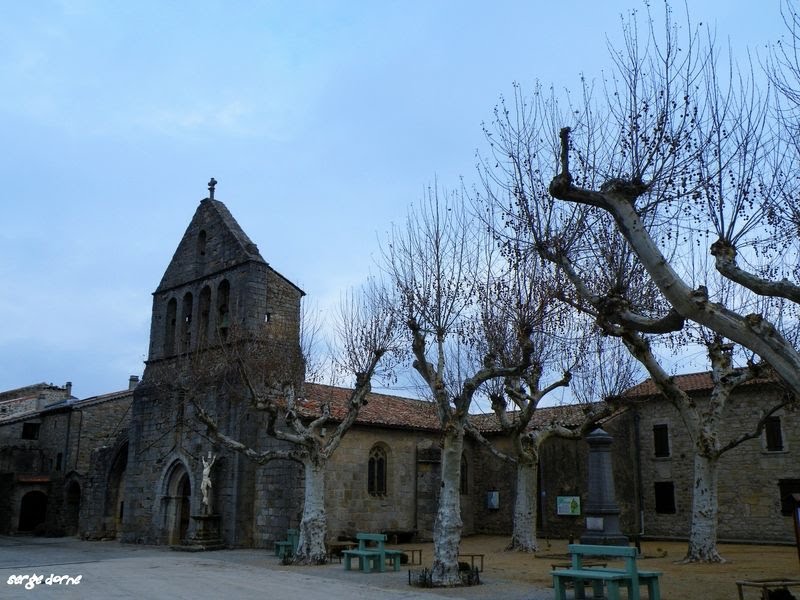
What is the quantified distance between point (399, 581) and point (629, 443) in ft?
53.6

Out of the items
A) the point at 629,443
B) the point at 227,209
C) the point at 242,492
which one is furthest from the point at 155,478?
the point at 629,443

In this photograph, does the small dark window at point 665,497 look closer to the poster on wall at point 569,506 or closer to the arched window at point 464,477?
the poster on wall at point 569,506

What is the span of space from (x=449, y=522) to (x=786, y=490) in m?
15.7

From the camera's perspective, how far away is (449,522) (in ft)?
44.9

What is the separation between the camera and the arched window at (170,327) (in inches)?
1146

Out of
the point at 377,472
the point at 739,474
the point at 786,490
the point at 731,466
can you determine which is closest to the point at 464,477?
the point at 377,472

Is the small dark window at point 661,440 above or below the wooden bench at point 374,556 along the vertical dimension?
above

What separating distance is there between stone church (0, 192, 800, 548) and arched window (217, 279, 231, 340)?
0.05 meters

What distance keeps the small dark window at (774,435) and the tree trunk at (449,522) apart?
50.3 feet

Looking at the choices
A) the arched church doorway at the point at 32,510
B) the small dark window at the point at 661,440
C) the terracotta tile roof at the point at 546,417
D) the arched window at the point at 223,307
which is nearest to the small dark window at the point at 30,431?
the arched church doorway at the point at 32,510

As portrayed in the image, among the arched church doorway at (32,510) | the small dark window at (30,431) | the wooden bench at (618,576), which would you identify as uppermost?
the small dark window at (30,431)

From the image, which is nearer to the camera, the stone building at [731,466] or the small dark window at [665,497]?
the stone building at [731,466]

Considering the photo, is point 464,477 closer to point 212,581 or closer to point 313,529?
point 313,529

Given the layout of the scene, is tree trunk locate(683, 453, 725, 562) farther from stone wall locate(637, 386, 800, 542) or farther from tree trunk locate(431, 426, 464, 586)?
stone wall locate(637, 386, 800, 542)
